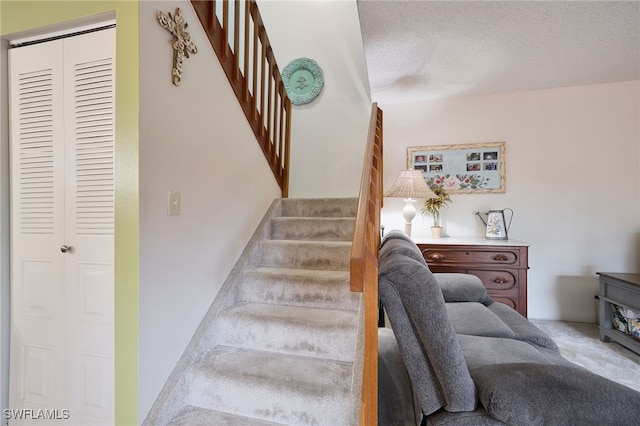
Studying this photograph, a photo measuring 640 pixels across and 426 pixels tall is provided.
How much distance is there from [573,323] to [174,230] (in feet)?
12.1

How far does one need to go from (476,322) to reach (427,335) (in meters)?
0.91

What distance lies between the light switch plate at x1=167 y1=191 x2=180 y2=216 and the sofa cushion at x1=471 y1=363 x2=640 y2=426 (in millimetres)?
1501

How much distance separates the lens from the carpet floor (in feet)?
6.95

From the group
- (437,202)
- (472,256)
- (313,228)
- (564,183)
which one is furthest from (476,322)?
(564,183)

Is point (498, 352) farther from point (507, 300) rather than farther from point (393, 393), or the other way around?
point (507, 300)

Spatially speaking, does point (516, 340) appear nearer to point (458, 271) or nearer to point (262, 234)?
point (458, 271)

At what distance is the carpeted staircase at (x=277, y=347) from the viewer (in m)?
1.40

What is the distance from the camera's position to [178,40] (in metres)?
1.52

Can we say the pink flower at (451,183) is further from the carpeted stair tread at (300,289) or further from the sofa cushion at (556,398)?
the sofa cushion at (556,398)

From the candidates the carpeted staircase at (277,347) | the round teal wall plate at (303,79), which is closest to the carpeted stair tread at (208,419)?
the carpeted staircase at (277,347)

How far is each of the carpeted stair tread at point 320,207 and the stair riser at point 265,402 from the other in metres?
1.50

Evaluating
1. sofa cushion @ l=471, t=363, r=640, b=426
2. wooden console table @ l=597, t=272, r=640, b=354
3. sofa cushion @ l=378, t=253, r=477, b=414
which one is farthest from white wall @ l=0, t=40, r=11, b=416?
wooden console table @ l=597, t=272, r=640, b=354

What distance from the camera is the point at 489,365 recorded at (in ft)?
3.87

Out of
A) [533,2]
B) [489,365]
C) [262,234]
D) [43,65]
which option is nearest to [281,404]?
[489,365]
